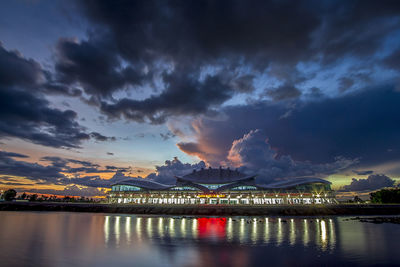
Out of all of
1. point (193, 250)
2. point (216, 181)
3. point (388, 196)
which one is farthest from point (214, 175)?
point (193, 250)

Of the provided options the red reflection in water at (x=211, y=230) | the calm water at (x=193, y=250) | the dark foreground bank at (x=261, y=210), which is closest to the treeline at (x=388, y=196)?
the dark foreground bank at (x=261, y=210)

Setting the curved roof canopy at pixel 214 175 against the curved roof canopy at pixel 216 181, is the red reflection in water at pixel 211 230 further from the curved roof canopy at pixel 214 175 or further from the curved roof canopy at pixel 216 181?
the curved roof canopy at pixel 214 175

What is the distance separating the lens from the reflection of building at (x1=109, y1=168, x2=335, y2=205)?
362 ft

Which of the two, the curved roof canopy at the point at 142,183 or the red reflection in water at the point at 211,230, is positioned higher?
the curved roof canopy at the point at 142,183

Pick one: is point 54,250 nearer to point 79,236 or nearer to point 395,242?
point 79,236

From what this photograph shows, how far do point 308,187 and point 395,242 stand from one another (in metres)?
74.9

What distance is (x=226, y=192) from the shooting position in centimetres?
11888

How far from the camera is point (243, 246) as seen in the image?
111 feet

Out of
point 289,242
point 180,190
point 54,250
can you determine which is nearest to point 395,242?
point 289,242

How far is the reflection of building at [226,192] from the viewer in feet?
362

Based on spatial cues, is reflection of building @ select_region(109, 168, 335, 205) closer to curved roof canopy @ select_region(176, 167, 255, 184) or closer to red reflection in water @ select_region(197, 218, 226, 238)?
curved roof canopy @ select_region(176, 167, 255, 184)

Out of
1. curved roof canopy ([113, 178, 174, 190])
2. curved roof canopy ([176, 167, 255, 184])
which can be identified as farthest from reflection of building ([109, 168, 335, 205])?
curved roof canopy ([176, 167, 255, 184])

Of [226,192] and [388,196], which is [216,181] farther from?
[388,196]

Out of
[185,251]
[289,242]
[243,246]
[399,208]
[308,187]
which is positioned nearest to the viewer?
[185,251]
